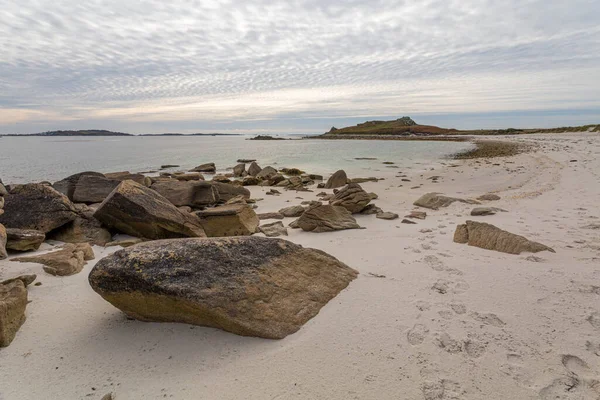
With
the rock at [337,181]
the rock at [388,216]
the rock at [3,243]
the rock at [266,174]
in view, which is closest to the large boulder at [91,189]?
the rock at [3,243]

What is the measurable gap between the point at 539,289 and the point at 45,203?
8380 mm

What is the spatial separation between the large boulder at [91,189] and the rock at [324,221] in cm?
778

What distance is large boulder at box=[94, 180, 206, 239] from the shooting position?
621 centimetres

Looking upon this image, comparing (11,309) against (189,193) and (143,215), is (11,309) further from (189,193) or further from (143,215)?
(189,193)

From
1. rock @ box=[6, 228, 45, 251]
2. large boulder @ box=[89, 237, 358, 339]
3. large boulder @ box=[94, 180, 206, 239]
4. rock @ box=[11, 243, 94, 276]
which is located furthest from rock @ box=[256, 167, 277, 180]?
large boulder @ box=[89, 237, 358, 339]

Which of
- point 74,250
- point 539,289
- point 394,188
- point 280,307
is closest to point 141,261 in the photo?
point 280,307

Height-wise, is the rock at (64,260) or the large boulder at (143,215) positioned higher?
the large boulder at (143,215)

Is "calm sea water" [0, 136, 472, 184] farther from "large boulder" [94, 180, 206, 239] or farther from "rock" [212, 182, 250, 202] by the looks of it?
"large boulder" [94, 180, 206, 239]

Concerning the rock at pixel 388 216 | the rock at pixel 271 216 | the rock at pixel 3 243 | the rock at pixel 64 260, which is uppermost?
the rock at pixel 3 243

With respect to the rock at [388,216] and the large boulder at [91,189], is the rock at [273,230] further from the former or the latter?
the large boulder at [91,189]

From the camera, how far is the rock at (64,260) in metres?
4.58

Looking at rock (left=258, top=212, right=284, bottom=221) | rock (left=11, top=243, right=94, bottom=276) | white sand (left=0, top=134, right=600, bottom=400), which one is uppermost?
rock (left=11, top=243, right=94, bottom=276)

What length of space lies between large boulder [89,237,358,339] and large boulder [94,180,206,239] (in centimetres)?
280

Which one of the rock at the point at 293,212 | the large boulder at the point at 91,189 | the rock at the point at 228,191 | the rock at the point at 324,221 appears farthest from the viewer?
the rock at the point at 228,191
